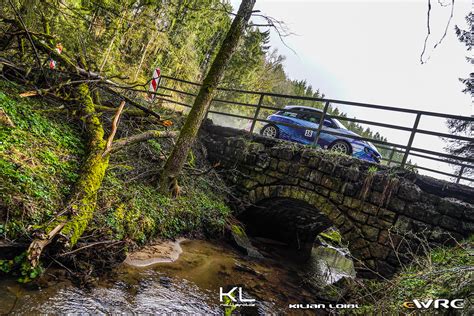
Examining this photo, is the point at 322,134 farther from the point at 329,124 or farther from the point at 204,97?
the point at 204,97

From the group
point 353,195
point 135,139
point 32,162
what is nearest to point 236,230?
point 353,195

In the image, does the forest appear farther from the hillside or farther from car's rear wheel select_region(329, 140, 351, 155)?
car's rear wheel select_region(329, 140, 351, 155)

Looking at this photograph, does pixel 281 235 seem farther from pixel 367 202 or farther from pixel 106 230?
pixel 106 230

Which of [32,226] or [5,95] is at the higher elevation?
[5,95]

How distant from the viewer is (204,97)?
6016 millimetres

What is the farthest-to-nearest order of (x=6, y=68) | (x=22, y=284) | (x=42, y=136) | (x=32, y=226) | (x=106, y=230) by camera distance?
(x=6, y=68) < (x=42, y=136) < (x=106, y=230) < (x=32, y=226) < (x=22, y=284)

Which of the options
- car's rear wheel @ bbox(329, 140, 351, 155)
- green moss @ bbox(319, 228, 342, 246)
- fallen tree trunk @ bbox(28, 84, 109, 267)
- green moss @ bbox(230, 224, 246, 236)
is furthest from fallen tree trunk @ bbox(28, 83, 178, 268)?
green moss @ bbox(319, 228, 342, 246)

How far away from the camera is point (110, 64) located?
13375 millimetres

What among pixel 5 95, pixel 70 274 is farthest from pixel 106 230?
pixel 5 95

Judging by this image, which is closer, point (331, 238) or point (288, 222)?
point (288, 222)

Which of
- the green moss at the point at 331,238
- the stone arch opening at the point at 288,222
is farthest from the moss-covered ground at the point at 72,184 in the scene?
the green moss at the point at 331,238

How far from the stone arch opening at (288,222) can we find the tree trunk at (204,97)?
2993mm

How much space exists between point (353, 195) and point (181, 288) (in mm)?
4243

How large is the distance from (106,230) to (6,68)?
4001mm
